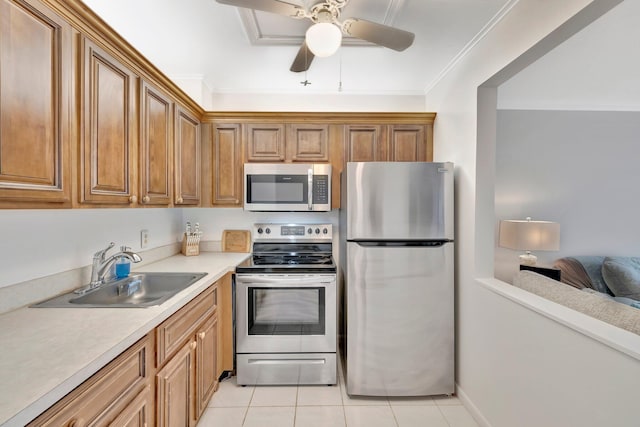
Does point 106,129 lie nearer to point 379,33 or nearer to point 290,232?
point 379,33

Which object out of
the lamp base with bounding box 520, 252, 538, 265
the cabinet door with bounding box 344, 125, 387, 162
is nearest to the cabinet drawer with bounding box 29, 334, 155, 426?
the cabinet door with bounding box 344, 125, 387, 162

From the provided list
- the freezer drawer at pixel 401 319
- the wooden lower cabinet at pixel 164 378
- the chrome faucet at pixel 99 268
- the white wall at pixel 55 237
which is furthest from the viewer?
the freezer drawer at pixel 401 319

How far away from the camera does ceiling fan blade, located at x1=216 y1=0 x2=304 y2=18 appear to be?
1336 mm

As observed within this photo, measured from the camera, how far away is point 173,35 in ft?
6.54

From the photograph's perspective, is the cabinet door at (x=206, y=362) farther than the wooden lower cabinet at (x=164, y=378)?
Yes

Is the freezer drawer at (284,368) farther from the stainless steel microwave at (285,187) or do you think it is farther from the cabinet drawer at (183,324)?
the stainless steel microwave at (285,187)

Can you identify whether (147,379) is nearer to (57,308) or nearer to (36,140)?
(57,308)

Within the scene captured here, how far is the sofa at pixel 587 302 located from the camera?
1.24 m

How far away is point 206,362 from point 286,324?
59 centimetres

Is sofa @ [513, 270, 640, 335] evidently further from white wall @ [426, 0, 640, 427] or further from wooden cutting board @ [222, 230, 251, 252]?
wooden cutting board @ [222, 230, 251, 252]

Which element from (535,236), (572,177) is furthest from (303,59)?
(572,177)

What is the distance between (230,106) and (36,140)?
2111 millimetres

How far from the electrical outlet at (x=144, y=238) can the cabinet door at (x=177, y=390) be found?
93 cm

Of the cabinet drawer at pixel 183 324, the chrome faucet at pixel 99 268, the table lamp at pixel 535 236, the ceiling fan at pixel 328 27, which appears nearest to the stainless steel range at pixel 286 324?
the cabinet drawer at pixel 183 324
